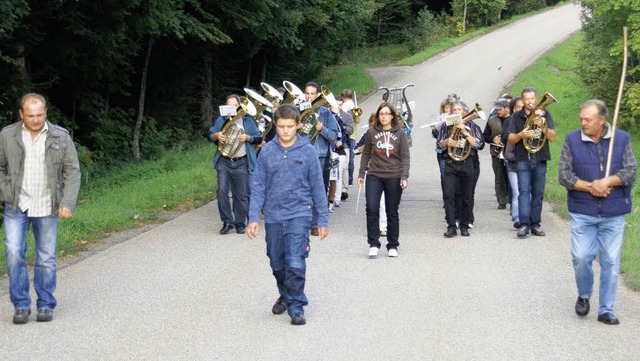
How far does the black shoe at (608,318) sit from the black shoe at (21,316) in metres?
4.70

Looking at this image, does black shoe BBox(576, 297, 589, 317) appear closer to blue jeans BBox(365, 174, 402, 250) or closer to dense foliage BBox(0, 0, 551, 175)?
blue jeans BBox(365, 174, 402, 250)

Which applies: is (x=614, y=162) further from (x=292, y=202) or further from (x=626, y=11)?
(x=626, y=11)

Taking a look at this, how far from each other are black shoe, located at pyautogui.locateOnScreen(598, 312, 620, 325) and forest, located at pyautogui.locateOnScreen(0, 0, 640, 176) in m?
8.86

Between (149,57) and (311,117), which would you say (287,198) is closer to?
(311,117)

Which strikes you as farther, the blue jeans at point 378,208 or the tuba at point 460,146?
the tuba at point 460,146

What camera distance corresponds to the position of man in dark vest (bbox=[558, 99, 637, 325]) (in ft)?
26.7

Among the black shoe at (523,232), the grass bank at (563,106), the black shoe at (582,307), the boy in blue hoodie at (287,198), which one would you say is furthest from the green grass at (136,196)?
the grass bank at (563,106)

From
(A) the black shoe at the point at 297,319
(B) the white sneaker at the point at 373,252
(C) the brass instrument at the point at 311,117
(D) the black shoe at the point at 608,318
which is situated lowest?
(A) the black shoe at the point at 297,319

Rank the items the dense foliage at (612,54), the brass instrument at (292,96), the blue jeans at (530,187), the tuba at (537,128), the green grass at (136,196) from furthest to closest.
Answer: the dense foliage at (612,54), the brass instrument at (292,96), the green grass at (136,196), the blue jeans at (530,187), the tuba at (537,128)

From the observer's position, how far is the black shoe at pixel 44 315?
819 centimetres

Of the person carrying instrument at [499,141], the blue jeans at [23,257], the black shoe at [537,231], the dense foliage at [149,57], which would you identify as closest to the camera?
the blue jeans at [23,257]

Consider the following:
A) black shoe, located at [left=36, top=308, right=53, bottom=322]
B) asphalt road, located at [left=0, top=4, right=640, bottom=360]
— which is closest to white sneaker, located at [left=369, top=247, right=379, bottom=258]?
asphalt road, located at [left=0, top=4, right=640, bottom=360]

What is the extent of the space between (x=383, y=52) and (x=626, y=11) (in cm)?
2917

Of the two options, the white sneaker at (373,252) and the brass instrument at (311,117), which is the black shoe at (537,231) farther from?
the brass instrument at (311,117)
